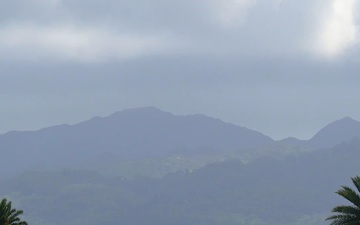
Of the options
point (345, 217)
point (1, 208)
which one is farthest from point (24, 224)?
point (345, 217)

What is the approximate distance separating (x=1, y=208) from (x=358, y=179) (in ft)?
110

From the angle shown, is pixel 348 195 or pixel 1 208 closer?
pixel 348 195

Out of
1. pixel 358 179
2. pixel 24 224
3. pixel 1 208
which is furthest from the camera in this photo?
pixel 24 224

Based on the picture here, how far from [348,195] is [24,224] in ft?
118

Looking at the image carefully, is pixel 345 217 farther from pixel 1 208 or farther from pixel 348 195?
pixel 1 208

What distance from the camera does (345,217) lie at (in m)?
82.4

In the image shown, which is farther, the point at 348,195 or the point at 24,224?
the point at 24,224

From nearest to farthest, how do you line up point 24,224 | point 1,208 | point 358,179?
point 358,179
point 1,208
point 24,224

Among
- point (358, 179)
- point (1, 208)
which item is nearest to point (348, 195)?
point (358, 179)

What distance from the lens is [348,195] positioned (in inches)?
3263

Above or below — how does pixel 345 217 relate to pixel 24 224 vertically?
below

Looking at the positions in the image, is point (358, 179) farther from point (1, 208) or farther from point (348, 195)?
point (1, 208)

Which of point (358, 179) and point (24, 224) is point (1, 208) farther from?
point (358, 179)

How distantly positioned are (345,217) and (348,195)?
6.24 feet
